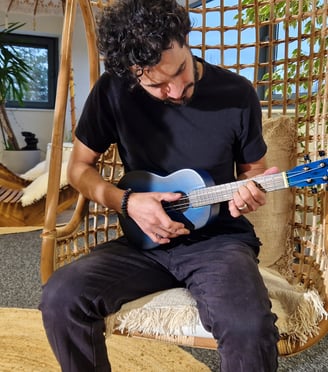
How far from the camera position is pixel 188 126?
0.86 metres

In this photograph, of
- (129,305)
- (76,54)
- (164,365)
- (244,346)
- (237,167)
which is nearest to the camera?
(244,346)

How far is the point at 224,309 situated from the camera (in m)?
0.64

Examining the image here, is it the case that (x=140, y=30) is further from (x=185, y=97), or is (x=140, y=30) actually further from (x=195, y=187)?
(x=195, y=187)

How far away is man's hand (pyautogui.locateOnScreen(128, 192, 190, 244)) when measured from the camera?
0.78m

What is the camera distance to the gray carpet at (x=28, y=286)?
3.81 ft

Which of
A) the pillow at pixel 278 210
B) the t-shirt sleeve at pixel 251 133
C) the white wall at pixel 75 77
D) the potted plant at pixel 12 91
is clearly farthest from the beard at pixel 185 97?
the white wall at pixel 75 77

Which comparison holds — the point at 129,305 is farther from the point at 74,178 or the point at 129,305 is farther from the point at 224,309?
the point at 74,178

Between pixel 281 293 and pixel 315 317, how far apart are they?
8cm

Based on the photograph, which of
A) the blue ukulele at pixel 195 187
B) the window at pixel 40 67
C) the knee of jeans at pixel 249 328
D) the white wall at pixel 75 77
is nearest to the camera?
the knee of jeans at pixel 249 328

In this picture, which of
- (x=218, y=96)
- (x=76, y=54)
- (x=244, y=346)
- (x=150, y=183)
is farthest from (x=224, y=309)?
(x=76, y=54)

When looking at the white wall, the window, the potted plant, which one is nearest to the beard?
the potted plant

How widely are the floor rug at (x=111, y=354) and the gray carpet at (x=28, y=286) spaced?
6 cm

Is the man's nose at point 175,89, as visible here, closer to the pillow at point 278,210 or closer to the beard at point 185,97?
the beard at point 185,97

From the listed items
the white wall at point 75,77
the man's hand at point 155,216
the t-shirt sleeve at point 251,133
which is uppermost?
the white wall at point 75,77
